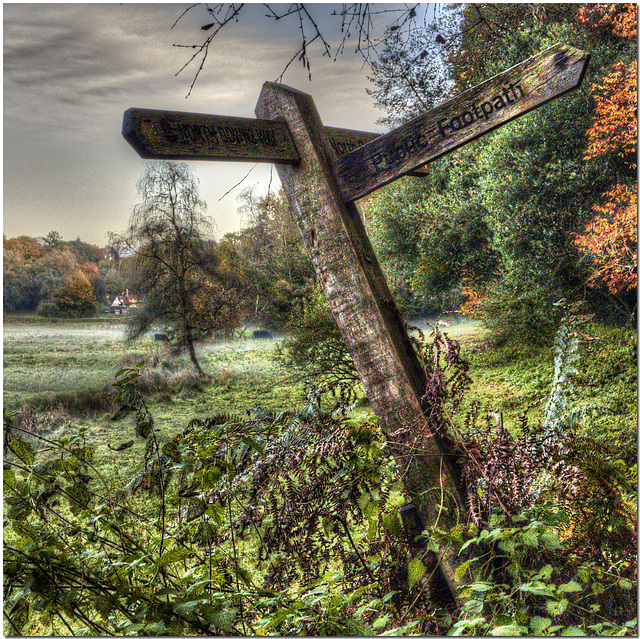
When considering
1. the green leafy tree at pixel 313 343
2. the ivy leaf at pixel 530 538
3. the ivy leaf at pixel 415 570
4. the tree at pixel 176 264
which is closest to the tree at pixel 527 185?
the green leafy tree at pixel 313 343

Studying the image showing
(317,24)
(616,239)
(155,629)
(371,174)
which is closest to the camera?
(155,629)

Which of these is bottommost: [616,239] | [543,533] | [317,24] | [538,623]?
[538,623]

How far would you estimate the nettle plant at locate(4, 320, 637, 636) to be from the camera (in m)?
1.05

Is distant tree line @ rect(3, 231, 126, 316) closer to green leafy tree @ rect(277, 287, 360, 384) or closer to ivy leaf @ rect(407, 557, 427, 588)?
green leafy tree @ rect(277, 287, 360, 384)

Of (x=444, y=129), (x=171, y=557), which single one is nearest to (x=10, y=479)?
(x=171, y=557)

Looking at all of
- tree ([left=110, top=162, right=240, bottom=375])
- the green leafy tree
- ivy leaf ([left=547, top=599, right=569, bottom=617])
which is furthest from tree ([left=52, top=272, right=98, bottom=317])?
ivy leaf ([left=547, top=599, right=569, bottom=617])

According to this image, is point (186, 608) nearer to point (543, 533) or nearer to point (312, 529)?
point (312, 529)

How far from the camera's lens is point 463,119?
1.56 m

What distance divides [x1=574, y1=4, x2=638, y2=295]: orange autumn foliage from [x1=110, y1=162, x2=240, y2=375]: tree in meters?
3.36

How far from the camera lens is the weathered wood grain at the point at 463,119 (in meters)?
1.44

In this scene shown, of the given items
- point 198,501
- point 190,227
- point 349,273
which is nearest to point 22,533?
point 198,501

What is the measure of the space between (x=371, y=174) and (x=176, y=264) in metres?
3.93

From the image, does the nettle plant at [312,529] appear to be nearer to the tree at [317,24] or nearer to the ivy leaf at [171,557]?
the ivy leaf at [171,557]

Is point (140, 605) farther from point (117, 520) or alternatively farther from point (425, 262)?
point (425, 262)
